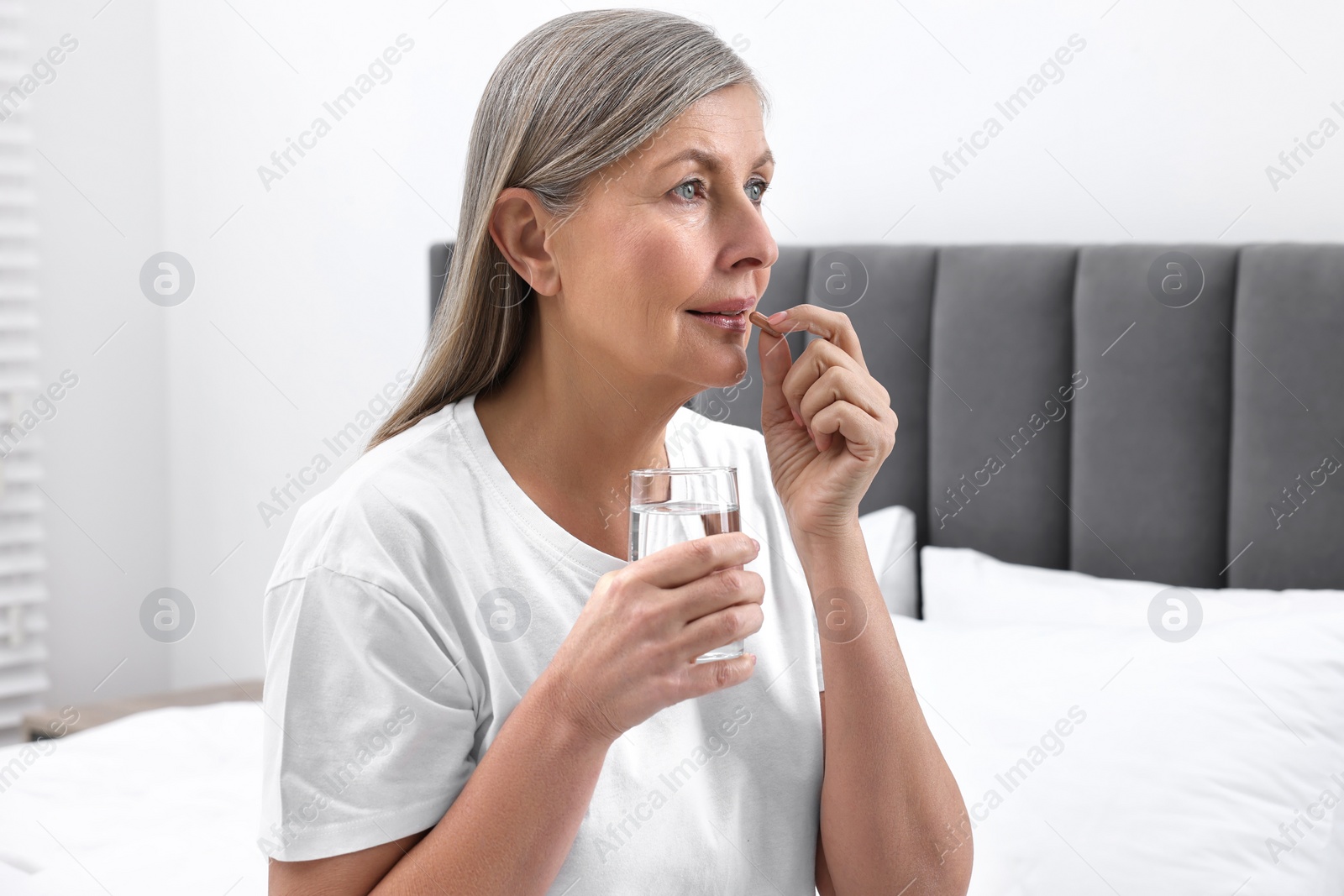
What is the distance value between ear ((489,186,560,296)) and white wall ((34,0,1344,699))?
1083mm

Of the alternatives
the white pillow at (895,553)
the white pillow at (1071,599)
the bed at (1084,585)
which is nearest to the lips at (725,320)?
the bed at (1084,585)

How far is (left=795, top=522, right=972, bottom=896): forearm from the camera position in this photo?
3.75 feet

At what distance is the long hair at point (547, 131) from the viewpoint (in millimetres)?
1070

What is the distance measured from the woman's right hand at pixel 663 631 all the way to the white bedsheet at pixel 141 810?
0.88 meters

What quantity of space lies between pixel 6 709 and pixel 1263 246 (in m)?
3.49

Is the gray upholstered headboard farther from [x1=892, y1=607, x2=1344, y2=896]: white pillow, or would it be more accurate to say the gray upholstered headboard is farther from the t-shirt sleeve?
the t-shirt sleeve

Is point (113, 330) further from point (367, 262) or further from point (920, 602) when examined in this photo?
point (920, 602)

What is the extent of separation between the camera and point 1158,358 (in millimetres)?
1806

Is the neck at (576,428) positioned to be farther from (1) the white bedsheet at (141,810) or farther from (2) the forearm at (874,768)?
(1) the white bedsheet at (141,810)

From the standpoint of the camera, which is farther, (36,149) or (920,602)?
(36,149)

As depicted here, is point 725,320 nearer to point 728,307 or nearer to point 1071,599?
point 728,307

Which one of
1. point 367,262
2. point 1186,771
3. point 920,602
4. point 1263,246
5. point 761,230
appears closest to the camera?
point 761,230

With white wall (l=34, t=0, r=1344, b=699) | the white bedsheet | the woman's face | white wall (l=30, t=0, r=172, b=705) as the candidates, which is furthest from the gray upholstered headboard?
white wall (l=30, t=0, r=172, b=705)

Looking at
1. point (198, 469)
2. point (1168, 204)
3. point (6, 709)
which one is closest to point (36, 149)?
point (198, 469)
